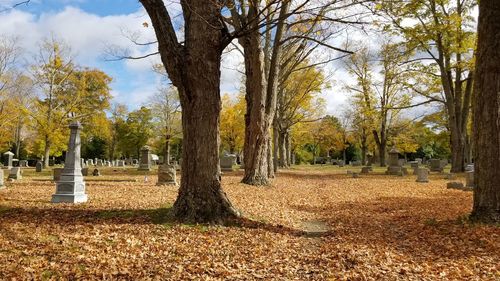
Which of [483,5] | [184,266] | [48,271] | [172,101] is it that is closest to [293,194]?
[483,5]

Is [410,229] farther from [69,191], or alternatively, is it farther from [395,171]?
[395,171]

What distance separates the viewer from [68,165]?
10914 millimetres

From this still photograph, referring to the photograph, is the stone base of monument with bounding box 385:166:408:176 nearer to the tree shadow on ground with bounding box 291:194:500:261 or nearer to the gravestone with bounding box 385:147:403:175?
the gravestone with bounding box 385:147:403:175

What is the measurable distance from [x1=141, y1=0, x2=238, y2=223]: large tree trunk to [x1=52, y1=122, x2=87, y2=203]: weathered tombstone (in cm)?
441

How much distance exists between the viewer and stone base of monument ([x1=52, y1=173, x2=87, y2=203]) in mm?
10203

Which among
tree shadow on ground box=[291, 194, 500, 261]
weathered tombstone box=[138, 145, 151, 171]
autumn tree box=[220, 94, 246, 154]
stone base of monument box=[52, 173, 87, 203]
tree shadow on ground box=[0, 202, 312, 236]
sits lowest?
tree shadow on ground box=[291, 194, 500, 261]

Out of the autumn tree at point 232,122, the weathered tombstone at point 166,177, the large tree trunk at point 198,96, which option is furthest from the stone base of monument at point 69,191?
the autumn tree at point 232,122

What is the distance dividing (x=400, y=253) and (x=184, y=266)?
318cm

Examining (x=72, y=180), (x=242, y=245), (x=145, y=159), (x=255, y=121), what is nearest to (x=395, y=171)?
(x=255, y=121)

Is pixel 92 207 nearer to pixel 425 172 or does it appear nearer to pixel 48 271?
pixel 48 271

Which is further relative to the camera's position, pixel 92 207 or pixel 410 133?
pixel 410 133

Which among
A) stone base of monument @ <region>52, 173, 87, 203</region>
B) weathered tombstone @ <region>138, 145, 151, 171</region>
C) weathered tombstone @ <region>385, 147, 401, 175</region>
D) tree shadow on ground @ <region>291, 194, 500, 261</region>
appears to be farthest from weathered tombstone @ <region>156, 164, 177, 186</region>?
weathered tombstone @ <region>385, 147, 401, 175</region>

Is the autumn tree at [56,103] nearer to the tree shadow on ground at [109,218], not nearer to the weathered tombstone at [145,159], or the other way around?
the weathered tombstone at [145,159]

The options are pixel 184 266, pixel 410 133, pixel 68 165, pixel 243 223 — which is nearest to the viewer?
→ pixel 184 266
